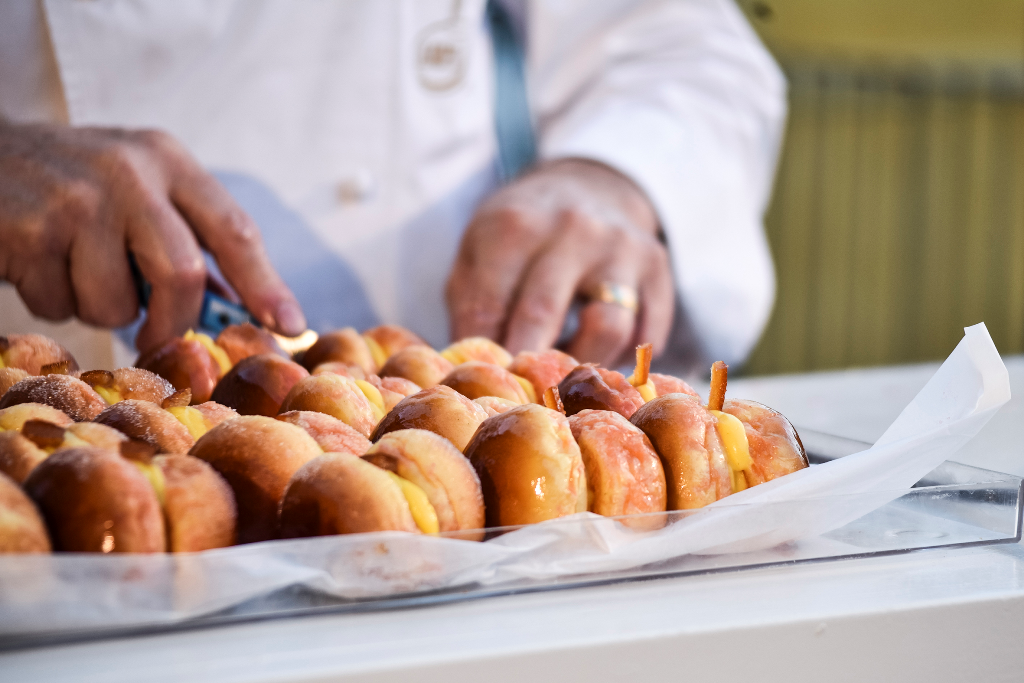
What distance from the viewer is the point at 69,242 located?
79 cm

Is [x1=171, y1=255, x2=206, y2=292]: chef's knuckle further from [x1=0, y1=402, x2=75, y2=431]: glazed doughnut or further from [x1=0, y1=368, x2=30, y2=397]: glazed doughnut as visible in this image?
[x1=0, y1=402, x2=75, y2=431]: glazed doughnut

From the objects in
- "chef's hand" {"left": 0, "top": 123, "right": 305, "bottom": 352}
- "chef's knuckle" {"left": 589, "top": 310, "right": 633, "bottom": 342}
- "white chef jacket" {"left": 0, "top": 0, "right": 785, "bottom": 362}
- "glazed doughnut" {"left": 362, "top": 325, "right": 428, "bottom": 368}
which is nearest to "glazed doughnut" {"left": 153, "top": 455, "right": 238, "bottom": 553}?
"glazed doughnut" {"left": 362, "top": 325, "right": 428, "bottom": 368}

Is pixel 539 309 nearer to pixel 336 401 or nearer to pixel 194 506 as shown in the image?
pixel 336 401

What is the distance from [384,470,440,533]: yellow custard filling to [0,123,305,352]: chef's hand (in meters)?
0.43

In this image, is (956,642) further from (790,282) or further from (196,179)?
(790,282)

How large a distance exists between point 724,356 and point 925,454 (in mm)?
963

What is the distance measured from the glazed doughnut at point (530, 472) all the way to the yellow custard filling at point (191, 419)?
0.39ft

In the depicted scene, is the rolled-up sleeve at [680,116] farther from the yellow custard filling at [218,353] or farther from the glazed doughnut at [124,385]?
the glazed doughnut at [124,385]

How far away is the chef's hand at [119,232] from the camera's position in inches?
29.0

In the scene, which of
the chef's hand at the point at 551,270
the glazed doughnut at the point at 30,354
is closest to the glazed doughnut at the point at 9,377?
the glazed doughnut at the point at 30,354

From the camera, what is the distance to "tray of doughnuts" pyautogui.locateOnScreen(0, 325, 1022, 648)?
26cm

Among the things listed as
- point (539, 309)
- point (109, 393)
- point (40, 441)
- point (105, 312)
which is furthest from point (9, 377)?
point (539, 309)

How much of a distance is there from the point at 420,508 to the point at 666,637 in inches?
3.6

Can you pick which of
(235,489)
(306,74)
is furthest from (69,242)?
(235,489)
